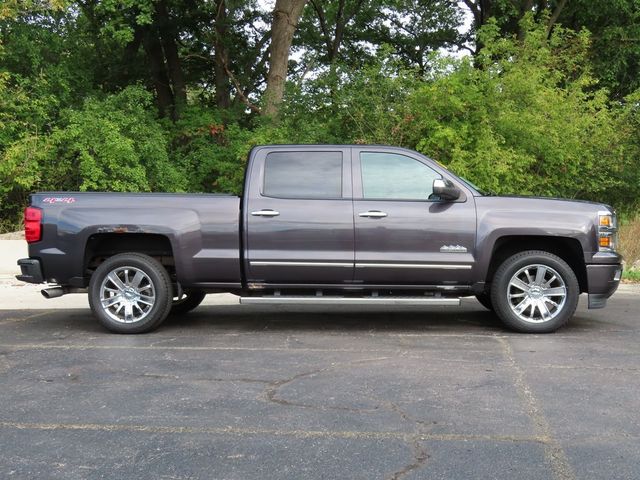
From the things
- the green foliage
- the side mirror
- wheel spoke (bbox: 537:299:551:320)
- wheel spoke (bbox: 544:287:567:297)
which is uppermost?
the green foliage

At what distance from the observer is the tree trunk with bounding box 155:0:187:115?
22234mm

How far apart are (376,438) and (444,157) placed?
34.6ft

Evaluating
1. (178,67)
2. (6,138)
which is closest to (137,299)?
(6,138)

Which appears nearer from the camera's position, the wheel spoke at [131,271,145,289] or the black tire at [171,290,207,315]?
the wheel spoke at [131,271,145,289]

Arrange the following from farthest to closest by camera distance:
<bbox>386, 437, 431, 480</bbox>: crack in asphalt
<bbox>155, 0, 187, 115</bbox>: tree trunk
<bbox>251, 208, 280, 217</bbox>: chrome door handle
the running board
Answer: <bbox>155, 0, 187, 115</bbox>: tree trunk → <bbox>251, 208, 280, 217</bbox>: chrome door handle → the running board → <bbox>386, 437, 431, 480</bbox>: crack in asphalt

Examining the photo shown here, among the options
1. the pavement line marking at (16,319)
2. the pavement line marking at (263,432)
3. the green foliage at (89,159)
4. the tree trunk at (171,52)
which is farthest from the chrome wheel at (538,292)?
the tree trunk at (171,52)

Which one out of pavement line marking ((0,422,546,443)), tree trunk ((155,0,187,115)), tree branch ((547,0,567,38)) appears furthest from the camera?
tree branch ((547,0,567,38))

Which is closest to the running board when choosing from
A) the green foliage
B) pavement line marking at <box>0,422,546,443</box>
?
pavement line marking at <box>0,422,546,443</box>

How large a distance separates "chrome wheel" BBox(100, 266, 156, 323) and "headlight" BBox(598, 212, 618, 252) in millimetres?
4666

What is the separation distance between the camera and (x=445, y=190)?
691 cm

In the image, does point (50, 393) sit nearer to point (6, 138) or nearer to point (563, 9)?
point (6, 138)

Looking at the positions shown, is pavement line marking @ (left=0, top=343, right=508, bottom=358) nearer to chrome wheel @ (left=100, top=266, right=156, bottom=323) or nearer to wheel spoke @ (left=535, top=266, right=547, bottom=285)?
chrome wheel @ (left=100, top=266, right=156, bottom=323)

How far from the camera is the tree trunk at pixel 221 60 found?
22734mm

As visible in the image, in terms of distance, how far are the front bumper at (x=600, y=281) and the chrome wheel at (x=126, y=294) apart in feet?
14.8
